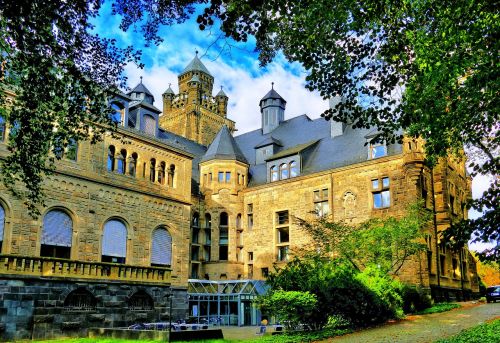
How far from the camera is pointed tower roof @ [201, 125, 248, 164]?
4288 centimetres

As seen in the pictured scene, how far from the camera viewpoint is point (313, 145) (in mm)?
41344

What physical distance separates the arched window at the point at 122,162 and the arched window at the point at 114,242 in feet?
9.65

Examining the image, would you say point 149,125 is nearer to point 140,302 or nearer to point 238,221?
point 140,302

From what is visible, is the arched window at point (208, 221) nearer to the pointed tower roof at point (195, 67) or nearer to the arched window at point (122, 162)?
the arched window at point (122, 162)

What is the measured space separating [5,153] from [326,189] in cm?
2281

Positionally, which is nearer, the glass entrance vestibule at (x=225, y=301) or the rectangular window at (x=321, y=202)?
the glass entrance vestibule at (x=225, y=301)

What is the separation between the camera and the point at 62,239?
24703 millimetres

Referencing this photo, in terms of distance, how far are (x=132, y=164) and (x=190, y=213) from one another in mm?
8050

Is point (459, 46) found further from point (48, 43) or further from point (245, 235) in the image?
point (245, 235)

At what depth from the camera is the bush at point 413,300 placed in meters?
25.7

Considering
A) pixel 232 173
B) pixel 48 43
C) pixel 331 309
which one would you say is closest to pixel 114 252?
pixel 331 309

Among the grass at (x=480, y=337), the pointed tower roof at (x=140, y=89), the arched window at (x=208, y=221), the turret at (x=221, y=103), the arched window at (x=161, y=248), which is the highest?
the turret at (x=221, y=103)

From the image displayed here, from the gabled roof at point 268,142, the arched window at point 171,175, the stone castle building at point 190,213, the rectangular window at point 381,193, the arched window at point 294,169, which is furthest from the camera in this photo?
the gabled roof at point 268,142

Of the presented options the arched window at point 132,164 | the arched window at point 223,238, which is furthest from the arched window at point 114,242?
the arched window at point 223,238
